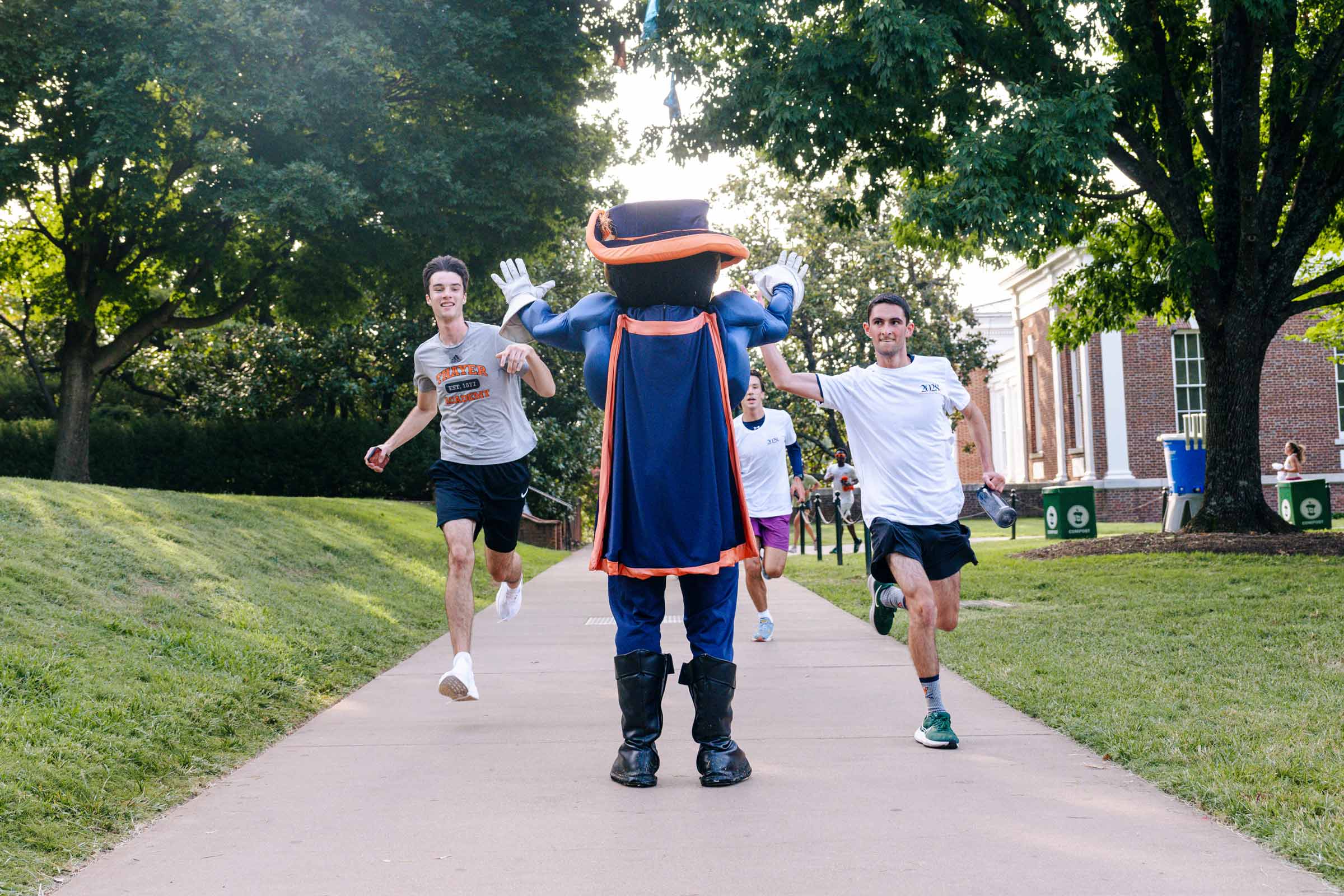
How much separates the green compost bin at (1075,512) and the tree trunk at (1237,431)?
3.66 m

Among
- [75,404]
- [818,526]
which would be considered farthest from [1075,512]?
[75,404]

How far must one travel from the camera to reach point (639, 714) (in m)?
4.59

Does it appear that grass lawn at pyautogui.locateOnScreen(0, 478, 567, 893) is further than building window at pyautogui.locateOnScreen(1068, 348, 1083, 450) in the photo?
No

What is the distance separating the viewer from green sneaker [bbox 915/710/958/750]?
16.7 feet

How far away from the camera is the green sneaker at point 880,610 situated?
5.66 m

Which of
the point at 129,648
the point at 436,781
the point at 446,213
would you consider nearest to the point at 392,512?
the point at 446,213

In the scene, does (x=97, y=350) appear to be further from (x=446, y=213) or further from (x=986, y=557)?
(x=986, y=557)

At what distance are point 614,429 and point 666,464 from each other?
26 cm

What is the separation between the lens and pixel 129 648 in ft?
21.1

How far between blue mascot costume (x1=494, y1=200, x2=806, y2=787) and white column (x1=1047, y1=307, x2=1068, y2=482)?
33565mm

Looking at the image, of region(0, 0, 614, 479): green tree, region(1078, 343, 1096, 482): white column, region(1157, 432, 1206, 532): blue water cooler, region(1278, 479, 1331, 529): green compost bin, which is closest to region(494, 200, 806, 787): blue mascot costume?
region(0, 0, 614, 479): green tree

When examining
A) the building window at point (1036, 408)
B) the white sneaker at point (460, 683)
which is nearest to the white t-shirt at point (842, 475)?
the white sneaker at point (460, 683)

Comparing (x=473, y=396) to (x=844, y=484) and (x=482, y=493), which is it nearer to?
(x=482, y=493)

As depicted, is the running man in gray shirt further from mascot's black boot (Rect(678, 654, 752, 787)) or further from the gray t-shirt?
mascot's black boot (Rect(678, 654, 752, 787))
